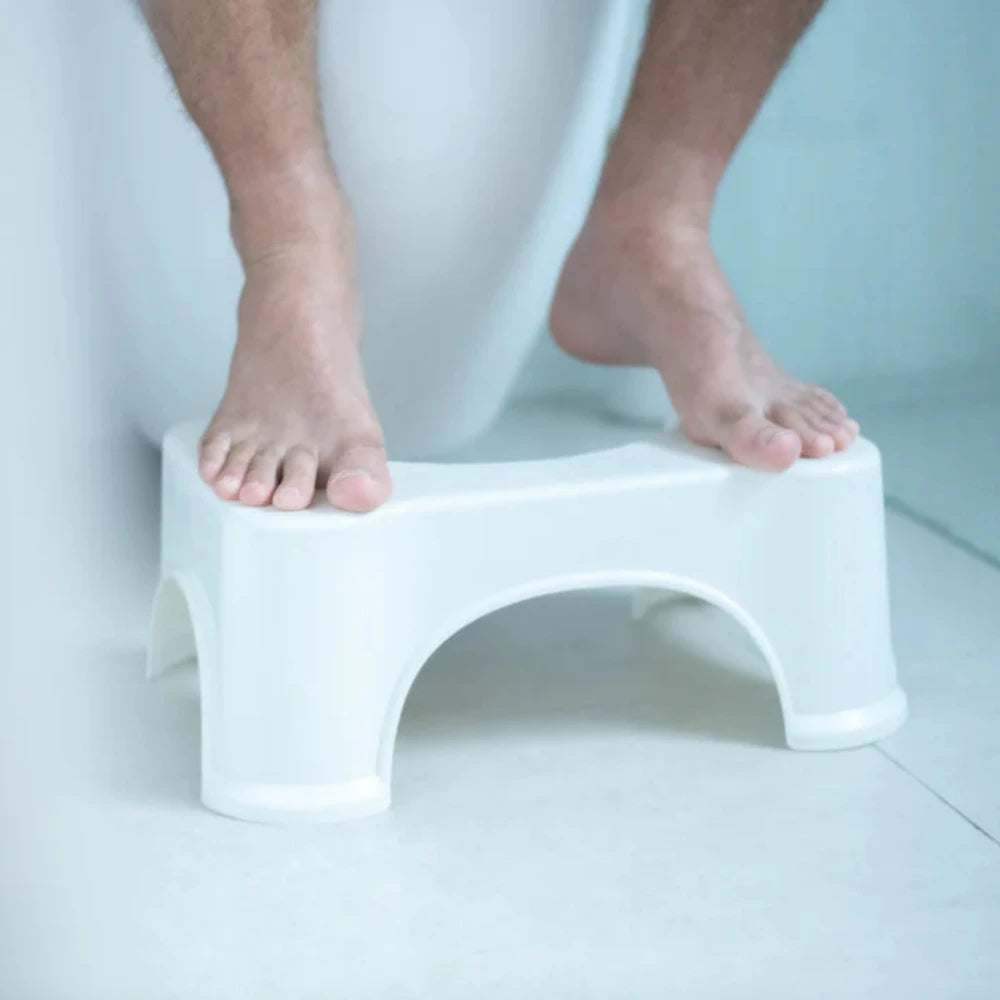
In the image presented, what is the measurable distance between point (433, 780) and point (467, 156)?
0.47m

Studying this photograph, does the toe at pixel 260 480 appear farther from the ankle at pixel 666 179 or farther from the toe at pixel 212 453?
the ankle at pixel 666 179

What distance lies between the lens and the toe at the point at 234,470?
2.69 feet

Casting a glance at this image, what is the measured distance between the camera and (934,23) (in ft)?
5.13

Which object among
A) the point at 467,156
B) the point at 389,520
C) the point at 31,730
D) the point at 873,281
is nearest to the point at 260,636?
the point at 389,520

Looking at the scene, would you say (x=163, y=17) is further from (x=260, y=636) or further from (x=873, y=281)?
(x=873, y=281)

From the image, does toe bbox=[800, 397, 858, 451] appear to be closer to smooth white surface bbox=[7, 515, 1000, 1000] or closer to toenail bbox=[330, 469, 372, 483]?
smooth white surface bbox=[7, 515, 1000, 1000]

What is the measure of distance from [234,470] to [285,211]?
8.1 inches

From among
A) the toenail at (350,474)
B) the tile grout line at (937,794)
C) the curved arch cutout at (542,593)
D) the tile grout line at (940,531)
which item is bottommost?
the tile grout line at (940,531)

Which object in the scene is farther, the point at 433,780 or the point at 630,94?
the point at 630,94

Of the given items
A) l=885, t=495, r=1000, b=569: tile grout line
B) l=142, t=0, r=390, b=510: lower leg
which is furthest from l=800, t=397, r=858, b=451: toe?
l=885, t=495, r=1000, b=569: tile grout line

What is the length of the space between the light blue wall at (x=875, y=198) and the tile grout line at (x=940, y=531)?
287 mm

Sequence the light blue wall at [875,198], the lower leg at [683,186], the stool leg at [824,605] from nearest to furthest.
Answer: the stool leg at [824,605] < the lower leg at [683,186] < the light blue wall at [875,198]

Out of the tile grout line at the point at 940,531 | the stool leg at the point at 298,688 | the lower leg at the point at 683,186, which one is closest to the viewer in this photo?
the stool leg at the point at 298,688

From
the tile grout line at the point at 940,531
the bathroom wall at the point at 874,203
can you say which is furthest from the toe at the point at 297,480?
the bathroom wall at the point at 874,203
